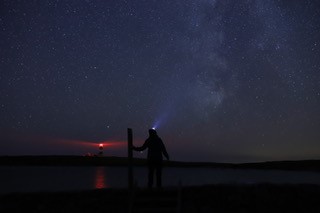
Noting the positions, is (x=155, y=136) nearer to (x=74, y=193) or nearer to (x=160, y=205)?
(x=160, y=205)

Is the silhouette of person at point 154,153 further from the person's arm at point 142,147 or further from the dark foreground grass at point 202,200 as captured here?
the dark foreground grass at point 202,200

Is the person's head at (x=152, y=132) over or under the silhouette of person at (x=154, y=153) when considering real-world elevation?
over

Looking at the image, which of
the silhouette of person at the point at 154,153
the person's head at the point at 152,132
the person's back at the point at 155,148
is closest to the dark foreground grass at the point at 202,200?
the silhouette of person at the point at 154,153

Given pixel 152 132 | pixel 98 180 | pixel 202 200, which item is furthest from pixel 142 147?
pixel 98 180

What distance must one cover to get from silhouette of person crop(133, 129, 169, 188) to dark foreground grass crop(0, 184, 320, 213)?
1.13m

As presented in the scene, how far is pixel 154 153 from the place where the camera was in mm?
13977

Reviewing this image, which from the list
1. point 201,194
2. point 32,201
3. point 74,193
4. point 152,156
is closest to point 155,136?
point 152,156

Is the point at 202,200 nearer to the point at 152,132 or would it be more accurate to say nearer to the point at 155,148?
the point at 155,148

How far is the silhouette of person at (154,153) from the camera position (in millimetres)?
13938

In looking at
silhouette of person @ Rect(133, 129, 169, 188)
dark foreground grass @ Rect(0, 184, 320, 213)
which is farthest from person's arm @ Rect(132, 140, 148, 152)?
dark foreground grass @ Rect(0, 184, 320, 213)

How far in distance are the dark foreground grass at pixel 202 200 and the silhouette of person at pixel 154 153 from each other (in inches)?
44.5

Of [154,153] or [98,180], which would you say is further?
[98,180]

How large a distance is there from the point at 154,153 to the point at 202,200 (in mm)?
2384

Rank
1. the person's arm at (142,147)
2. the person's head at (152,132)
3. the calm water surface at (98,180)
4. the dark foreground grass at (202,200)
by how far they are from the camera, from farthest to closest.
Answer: the calm water surface at (98,180) → the person's head at (152,132) → the person's arm at (142,147) → the dark foreground grass at (202,200)
